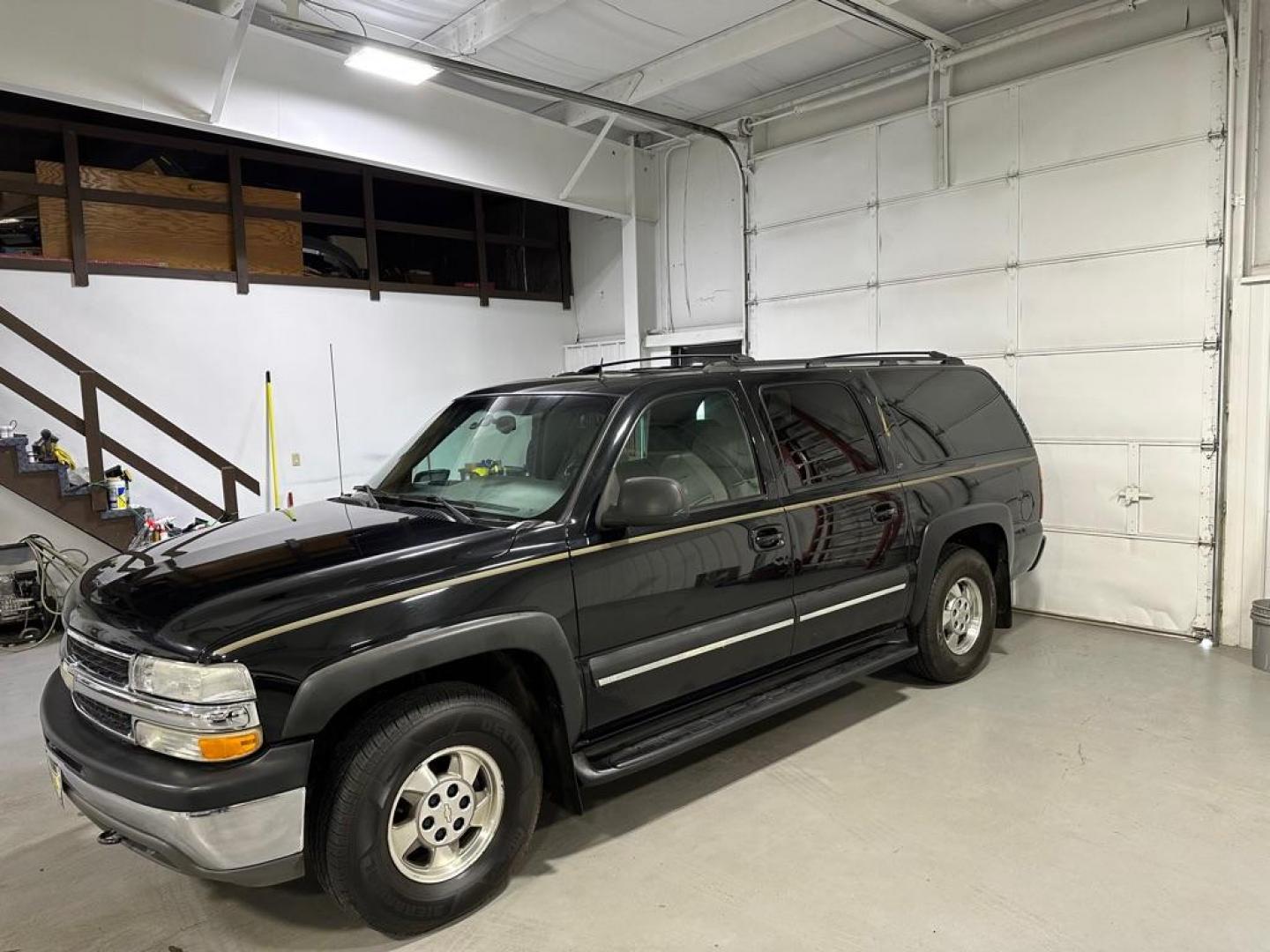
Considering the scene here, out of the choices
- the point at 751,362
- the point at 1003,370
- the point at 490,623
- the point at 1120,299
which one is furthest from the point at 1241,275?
the point at 490,623

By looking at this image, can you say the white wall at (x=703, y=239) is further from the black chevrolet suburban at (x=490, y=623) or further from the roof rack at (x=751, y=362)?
the black chevrolet suburban at (x=490, y=623)

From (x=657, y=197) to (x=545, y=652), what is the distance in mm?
7895

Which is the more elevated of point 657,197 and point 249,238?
point 657,197

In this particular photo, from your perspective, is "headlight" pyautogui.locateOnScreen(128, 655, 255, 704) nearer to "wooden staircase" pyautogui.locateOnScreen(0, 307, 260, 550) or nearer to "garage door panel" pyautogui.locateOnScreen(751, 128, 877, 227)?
"wooden staircase" pyautogui.locateOnScreen(0, 307, 260, 550)

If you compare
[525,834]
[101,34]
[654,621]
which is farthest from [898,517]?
[101,34]

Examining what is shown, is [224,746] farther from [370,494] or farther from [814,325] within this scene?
[814,325]

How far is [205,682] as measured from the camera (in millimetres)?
2223

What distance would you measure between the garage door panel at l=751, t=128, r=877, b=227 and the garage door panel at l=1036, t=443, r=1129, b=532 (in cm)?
275

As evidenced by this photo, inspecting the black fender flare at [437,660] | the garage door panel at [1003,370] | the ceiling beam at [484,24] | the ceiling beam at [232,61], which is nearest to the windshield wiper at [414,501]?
the black fender flare at [437,660]

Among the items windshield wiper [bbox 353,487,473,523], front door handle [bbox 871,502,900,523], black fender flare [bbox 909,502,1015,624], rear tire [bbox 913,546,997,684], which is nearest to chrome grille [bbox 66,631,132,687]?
windshield wiper [bbox 353,487,473,523]

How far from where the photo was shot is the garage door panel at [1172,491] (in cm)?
559

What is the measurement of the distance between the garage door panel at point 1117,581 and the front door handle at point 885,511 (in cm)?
286

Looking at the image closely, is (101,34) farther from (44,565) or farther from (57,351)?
(44,565)

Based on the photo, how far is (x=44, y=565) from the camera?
666 cm
